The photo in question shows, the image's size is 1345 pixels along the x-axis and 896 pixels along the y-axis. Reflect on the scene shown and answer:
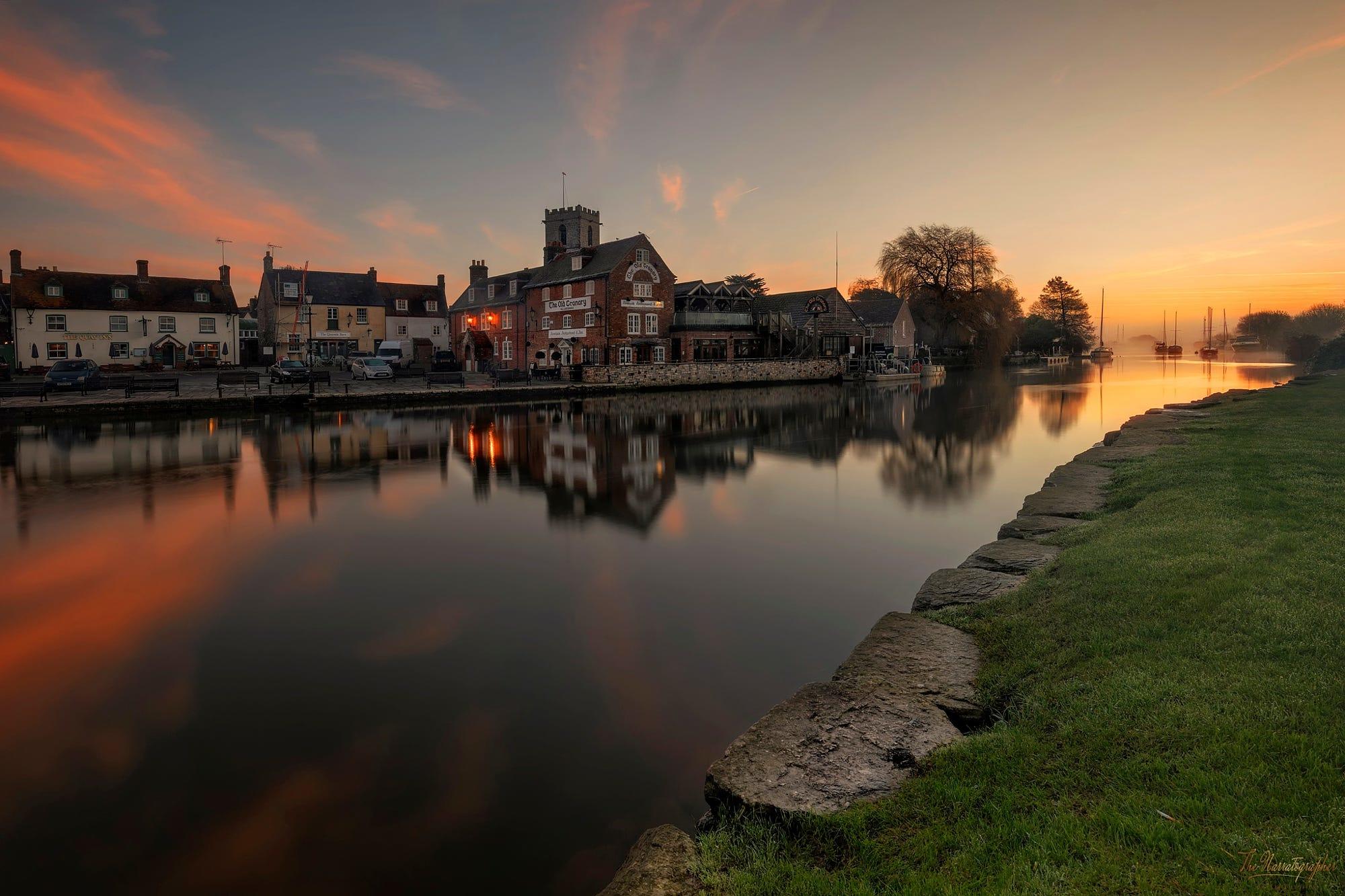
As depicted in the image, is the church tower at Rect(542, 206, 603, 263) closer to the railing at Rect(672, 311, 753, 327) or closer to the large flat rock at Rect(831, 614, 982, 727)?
the railing at Rect(672, 311, 753, 327)

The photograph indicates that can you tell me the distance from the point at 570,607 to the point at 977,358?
89188mm

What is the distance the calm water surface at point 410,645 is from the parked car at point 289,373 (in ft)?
69.4

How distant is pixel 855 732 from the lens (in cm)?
507

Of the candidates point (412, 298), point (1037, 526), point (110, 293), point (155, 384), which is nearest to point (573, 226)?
point (412, 298)

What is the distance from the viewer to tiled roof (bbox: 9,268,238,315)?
175 feet

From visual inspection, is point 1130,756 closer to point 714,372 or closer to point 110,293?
point 714,372

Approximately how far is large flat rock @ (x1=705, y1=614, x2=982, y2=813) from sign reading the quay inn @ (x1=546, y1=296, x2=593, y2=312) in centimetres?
4957

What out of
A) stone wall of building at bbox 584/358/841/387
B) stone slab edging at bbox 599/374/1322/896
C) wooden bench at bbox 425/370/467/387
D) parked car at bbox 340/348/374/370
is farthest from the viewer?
parked car at bbox 340/348/374/370

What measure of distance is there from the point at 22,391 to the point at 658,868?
4330 cm

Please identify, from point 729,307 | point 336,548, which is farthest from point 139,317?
point 336,548

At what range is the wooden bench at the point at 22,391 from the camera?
33125 mm

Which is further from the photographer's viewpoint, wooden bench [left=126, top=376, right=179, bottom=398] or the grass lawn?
wooden bench [left=126, top=376, right=179, bottom=398]

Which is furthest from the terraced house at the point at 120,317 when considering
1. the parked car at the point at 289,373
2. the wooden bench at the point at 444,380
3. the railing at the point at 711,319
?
the railing at the point at 711,319

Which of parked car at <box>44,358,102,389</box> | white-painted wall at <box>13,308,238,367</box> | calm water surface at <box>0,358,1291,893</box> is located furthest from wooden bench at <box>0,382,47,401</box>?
white-painted wall at <box>13,308,238,367</box>
